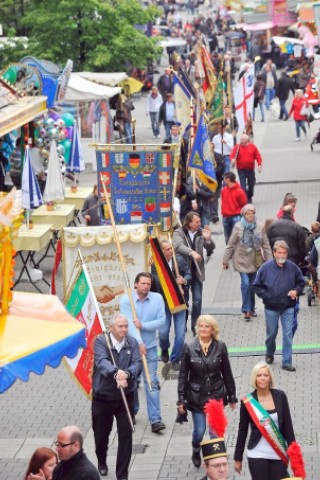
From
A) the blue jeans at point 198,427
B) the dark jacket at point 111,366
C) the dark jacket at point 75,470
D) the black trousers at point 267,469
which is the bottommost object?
the blue jeans at point 198,427

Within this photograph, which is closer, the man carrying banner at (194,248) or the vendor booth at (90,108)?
the man carrying banner at (194,248)

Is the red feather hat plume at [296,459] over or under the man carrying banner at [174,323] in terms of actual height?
over

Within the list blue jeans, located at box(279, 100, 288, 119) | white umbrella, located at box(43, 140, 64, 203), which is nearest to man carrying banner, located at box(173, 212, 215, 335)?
white umbrella, located at box(43, 140, 64, 203)

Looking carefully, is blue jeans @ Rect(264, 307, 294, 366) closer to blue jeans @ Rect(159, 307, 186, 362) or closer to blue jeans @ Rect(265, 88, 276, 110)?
blue jeans @ Rect(159, 307, 186, 362)

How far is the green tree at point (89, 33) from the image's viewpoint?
3531cm


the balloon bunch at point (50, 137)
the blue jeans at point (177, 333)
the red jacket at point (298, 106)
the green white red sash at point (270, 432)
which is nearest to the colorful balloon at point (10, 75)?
the balloon bunch at point (50, 137)

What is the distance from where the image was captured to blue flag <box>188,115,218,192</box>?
2116cm

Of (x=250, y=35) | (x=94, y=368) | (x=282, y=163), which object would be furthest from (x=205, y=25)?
(x=94, y=368)

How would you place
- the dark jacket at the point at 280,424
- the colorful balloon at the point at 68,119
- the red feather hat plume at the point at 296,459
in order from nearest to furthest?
the red feather hat plume at the point at 296,459
the dark jacket at the point at 280,424
the colorful balloon at the point at 68,119

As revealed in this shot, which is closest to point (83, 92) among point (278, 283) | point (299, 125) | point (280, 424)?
point (299, 125)

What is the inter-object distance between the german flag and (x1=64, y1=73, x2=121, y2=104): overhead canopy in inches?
601

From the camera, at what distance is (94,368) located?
11445mm

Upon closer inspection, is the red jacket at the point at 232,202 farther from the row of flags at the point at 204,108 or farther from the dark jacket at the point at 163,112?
the dark jacket at the point at 163,112

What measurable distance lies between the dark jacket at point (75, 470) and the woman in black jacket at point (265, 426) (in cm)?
150
